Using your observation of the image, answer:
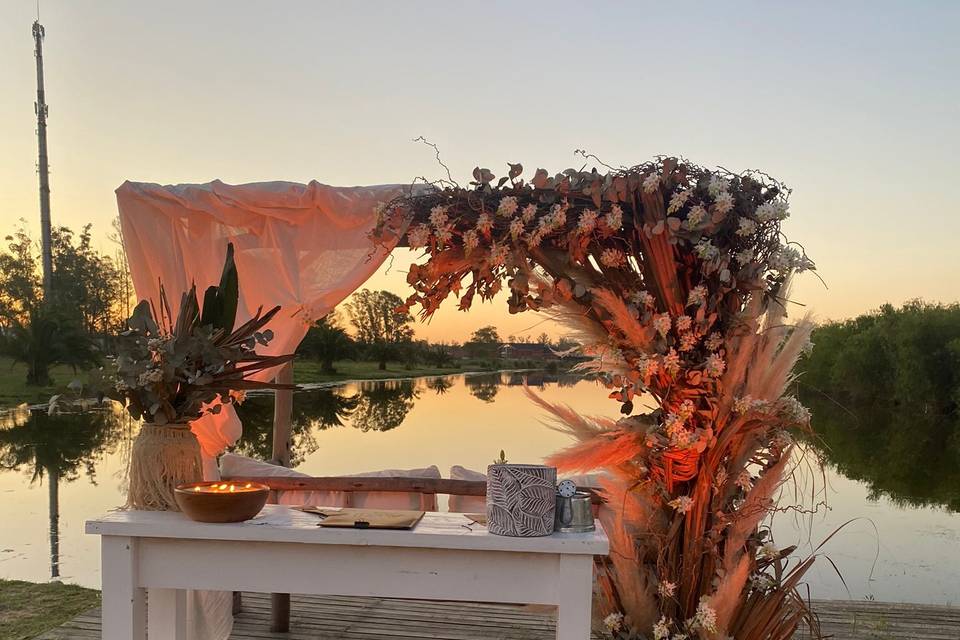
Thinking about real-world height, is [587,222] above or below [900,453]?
above

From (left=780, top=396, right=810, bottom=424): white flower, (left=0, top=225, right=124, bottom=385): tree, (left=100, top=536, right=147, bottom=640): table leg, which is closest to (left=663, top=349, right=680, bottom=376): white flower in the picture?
(left=780, top=396, right=810, bottom=424): white flower

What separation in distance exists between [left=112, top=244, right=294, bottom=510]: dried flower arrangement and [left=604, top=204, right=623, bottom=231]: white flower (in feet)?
3.72

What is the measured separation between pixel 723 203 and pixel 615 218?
0.33 meters

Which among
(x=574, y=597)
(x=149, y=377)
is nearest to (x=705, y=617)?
(x=574, y=597)

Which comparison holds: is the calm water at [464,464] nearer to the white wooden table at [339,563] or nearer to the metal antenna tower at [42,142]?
the white wooden table at [339,563]

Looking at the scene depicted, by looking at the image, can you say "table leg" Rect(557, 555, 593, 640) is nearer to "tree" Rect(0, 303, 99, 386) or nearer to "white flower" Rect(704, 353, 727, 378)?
"white flower" Rect(704, 353, 727, 378)

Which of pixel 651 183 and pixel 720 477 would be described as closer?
pixel 651 183

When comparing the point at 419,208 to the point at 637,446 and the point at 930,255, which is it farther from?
the point at 930,255

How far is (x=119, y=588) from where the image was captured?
2221 mm

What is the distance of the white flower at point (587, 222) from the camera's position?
2445 mm

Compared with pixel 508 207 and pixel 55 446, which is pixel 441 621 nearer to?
pixel 508 207

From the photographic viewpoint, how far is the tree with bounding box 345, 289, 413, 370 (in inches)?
348

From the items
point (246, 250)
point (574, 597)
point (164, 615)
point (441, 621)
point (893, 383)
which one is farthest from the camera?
point (893, 383)

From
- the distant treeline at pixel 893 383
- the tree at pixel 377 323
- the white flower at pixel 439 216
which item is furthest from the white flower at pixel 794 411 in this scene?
the distant treeline at pixel 893 383
